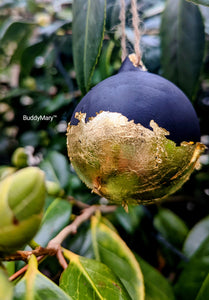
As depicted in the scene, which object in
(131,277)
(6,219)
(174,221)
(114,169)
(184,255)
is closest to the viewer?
(6,219)

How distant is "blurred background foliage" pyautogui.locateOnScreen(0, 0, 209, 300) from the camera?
0.64m

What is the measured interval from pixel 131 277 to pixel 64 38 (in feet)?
2.78

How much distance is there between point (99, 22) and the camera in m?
0.52

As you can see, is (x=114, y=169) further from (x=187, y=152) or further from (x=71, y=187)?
(x=71, y=187)

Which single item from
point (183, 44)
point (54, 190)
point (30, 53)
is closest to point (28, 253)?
point (54, 190)

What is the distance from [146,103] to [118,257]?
299mm

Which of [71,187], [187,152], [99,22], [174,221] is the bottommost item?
[174,221]

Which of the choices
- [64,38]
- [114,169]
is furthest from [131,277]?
[64,38]

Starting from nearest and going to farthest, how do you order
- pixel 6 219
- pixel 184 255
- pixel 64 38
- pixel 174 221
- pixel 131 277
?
pixel 6 219 < pixel 131 277 < pixel 184 255 < pixel 174 221 < pixel 64 38

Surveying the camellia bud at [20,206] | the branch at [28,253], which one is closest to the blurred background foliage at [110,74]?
the branch at [28,253]

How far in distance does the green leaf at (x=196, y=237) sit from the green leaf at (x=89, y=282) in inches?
13.3

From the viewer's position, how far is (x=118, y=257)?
53 centimetres

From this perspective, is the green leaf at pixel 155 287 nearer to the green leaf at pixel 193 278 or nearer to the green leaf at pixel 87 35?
the green leaf at pixel 193 278

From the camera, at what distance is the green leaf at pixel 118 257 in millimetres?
481
